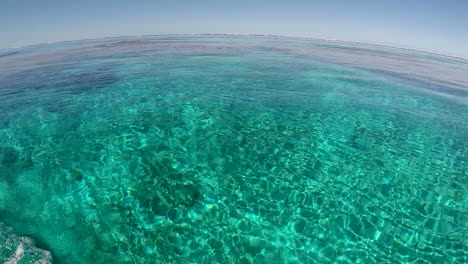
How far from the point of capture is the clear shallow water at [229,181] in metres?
4.86

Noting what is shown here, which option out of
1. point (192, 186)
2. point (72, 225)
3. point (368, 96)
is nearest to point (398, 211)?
point (192, 186)

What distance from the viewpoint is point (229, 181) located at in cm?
638

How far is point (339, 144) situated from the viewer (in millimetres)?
8266

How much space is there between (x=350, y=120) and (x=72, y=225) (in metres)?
10.4

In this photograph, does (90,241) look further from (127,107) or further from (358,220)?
(127,107)

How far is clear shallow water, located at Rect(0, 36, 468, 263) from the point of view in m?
4.86

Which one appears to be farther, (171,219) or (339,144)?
(339,144)

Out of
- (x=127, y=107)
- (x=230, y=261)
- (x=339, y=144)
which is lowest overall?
(x=230, y=261)

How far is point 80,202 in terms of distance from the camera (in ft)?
19.0

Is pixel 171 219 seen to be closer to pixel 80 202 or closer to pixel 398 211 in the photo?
pixel 80 202

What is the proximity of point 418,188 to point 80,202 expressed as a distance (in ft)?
28.4

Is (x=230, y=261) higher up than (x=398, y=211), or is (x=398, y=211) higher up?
(x=398, y=211)

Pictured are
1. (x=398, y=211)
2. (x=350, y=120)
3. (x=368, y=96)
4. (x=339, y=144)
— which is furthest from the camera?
(x=368, y=96)

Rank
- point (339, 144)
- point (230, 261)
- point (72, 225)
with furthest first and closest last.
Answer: point (339, 144) < point (72, 225) < point (230, 261)
